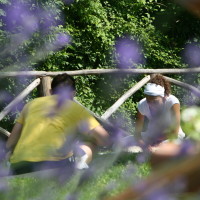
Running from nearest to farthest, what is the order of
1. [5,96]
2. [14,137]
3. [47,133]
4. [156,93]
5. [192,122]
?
[192,122]
[47,133]
[14,137]
[156,93]
[5,96]

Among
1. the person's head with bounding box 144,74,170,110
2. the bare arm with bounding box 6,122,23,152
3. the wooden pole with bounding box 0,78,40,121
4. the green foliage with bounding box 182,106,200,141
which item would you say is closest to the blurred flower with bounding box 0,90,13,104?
the wooden pole with bounding box 0,78,40,121

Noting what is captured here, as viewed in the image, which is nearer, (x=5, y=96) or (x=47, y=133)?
(x=47, y=133)

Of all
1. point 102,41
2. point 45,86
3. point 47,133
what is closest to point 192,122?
point 47,133

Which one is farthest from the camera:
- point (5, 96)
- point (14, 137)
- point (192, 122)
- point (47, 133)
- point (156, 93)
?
point (5, 96)

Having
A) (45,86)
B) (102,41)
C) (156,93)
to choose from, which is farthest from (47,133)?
(102,41)

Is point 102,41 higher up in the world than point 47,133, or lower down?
lower down

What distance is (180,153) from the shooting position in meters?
0.56

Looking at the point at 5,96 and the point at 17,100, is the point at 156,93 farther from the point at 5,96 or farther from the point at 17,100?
the point at 5,96

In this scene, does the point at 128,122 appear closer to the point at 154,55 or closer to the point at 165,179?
the point at 154,55

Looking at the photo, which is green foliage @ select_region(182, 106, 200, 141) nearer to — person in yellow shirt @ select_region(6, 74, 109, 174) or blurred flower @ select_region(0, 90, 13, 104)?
person in yellow shirt @ select_region(6, 74, 109, 174)

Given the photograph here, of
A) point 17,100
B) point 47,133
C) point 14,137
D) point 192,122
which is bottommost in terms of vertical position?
point 17,100

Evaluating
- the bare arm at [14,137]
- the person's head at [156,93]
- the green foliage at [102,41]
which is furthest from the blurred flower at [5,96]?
the bare arm at [14,137]

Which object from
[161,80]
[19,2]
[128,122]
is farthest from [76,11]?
[161,80]

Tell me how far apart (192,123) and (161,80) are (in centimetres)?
448
